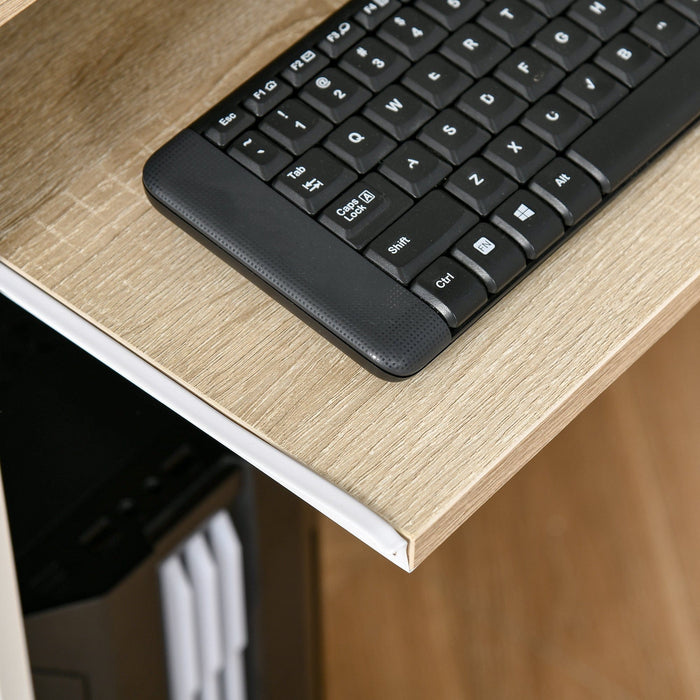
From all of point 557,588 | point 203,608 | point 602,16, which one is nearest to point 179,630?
point 203,608

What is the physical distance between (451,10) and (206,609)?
34 centimetres

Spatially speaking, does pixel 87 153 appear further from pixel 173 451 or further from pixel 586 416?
pixel 586 416

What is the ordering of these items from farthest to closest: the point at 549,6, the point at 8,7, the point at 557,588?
the point at 557,588, the point at 549,6, the point at 8,7

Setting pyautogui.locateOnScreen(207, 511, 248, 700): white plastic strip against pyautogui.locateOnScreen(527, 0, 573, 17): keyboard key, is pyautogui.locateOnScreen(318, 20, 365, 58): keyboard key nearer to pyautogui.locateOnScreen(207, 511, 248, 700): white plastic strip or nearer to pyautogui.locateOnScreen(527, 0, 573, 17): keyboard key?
pyautogui.locateOnScreen(527, 0, 573, 17): keyboard key

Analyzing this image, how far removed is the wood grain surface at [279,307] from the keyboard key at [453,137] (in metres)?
0.05

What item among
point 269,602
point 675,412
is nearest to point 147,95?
point 269,602

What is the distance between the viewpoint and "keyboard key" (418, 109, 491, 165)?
41cm

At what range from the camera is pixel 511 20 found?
444 millimetres

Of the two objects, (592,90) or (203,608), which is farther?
(203,608)

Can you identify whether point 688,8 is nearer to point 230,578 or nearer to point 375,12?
point 375,12

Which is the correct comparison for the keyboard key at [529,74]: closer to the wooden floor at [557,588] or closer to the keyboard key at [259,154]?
the keyboard key at [259,154]

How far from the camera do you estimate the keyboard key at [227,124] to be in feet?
1.36

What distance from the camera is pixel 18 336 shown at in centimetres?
58

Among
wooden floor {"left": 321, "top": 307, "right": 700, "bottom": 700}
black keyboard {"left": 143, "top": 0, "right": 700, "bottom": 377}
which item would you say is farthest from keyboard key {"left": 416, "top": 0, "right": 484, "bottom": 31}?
wooden floor {"left": 321, "top": 307, "right": 700, "bottom": 700}
